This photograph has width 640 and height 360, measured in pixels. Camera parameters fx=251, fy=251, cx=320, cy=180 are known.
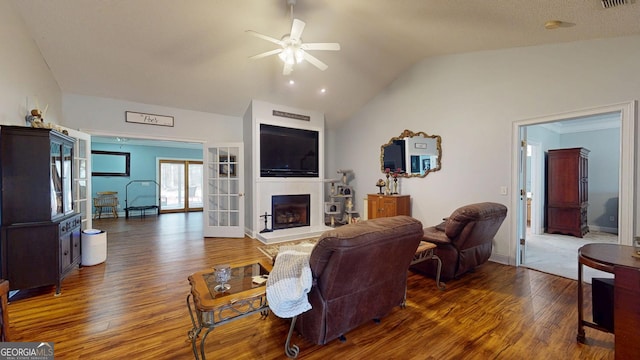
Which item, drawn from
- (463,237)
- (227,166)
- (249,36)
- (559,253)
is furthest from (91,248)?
(559,253)

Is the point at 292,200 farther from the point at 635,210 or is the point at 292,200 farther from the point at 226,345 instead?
the point at 635,210

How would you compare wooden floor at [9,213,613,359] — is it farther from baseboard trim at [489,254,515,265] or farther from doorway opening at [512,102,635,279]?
doorway opening at [512,102,635,279]

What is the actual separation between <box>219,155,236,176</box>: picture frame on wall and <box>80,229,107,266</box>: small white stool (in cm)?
226

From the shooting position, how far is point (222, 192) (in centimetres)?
541

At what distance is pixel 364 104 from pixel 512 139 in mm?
3008

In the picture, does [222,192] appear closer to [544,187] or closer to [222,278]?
[222,278]

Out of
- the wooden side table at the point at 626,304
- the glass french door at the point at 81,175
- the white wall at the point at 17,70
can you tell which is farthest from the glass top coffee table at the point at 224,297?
the glass french door at the point at 81,175

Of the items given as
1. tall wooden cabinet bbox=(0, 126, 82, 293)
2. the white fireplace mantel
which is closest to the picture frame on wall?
the white fireplace mantel

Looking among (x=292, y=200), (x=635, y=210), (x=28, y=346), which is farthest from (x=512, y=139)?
(x=28, y=346)

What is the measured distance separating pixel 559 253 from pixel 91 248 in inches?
276

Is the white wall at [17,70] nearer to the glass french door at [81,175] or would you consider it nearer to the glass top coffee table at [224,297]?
the glass french door at [81,175]

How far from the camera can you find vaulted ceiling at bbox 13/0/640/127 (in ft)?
8.93

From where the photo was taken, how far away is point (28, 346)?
1.59 m

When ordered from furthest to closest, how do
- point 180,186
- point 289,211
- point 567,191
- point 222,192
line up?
point 180,186 → point 289,211 → point 222,192 → point 567,191
